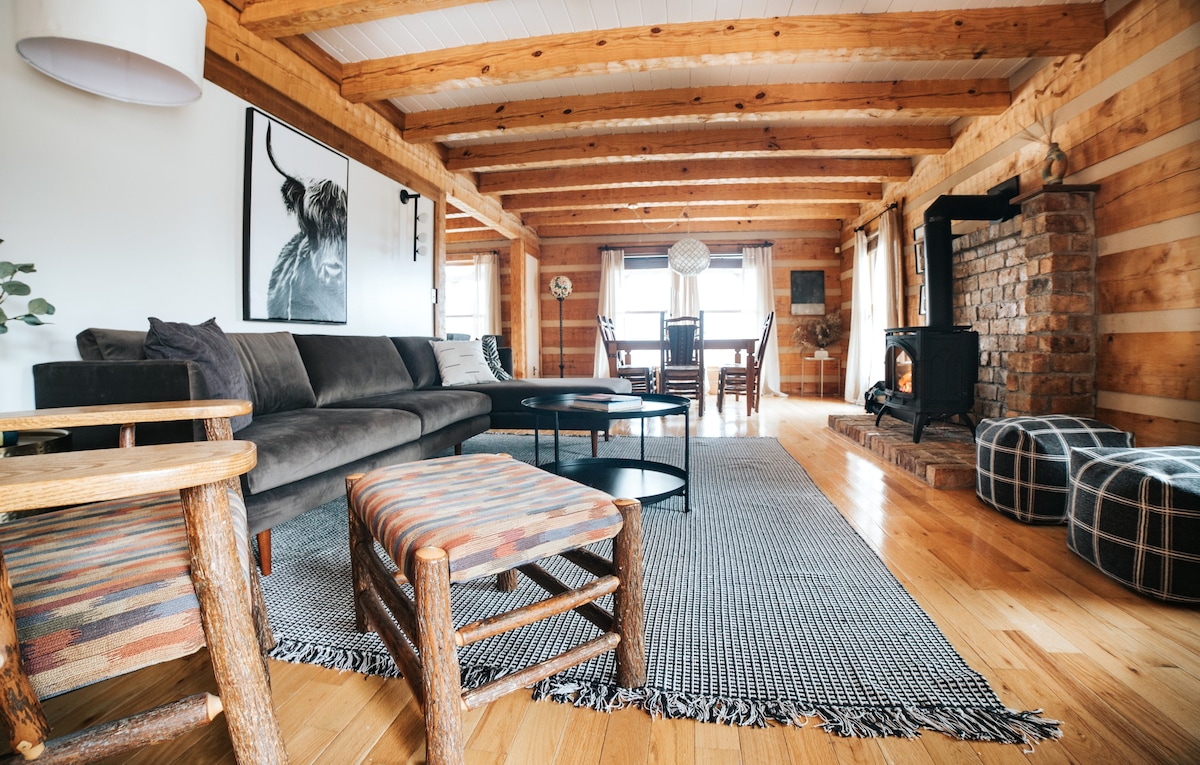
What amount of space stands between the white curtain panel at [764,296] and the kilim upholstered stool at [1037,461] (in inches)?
208

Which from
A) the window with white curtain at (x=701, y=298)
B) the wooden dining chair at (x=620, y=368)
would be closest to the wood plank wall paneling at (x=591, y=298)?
the window with white curtain at (x=701, y=298)

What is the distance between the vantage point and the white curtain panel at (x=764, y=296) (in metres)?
7.55

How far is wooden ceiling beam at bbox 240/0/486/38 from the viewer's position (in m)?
2.48

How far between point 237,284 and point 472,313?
5986 millimetres

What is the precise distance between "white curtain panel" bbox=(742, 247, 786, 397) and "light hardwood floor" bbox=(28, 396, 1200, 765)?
5998 millimetres

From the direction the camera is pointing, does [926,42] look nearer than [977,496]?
No

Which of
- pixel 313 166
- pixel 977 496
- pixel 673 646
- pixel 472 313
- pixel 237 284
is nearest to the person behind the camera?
pixel 673 646

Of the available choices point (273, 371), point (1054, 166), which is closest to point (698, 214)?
point (1054, 166)

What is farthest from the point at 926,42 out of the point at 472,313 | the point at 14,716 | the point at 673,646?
the point at 472,313

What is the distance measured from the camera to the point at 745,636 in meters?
1.30

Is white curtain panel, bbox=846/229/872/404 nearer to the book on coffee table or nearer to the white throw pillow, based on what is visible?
the white throw pillow

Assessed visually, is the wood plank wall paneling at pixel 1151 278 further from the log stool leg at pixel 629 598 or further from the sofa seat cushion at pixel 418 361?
the sofa seat cushion at pixel 418 361

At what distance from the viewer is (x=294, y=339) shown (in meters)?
2.81

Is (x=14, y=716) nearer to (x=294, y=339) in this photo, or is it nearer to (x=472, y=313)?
(x=294, y=339)
